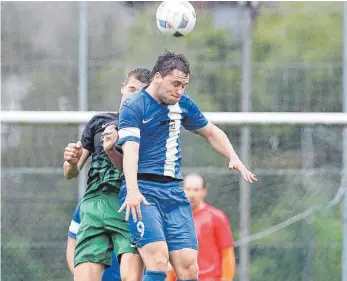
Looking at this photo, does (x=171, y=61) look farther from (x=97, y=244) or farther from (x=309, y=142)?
(x=309, y=142)

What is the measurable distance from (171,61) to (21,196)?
11.3 ft

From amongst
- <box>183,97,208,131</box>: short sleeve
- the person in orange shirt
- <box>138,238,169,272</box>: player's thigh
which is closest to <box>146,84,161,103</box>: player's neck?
<box>183,97,208,131</box>: short sleeve

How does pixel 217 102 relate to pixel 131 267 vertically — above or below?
above

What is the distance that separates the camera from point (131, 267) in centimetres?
688

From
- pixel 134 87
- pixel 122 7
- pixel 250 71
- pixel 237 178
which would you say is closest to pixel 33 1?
pixel 122 7

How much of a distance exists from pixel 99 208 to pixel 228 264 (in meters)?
2.13

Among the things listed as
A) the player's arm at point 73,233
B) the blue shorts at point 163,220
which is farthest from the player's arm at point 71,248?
the blue shorts at point 163,220

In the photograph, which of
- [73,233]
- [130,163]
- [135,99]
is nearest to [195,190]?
[73,233]

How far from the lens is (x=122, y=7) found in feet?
36.7

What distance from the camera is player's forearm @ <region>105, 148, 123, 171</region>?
6.76 meters

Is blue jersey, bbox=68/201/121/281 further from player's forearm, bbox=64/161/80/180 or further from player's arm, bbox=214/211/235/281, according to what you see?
player's arm, bbox=214/211/235/281

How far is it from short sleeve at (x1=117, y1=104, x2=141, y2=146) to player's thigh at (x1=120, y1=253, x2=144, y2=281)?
718mm

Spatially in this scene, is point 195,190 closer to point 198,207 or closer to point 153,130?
point 198,207

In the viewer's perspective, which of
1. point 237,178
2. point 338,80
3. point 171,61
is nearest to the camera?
point 171,61
